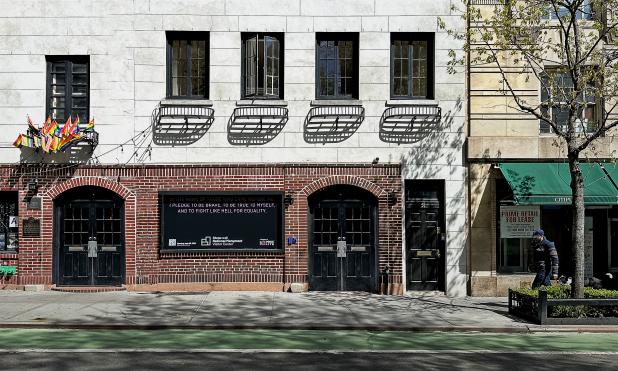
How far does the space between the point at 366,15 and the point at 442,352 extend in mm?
10206

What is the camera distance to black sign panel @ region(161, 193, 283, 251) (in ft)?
60.4

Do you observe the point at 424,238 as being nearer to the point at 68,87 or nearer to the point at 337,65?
the point at 337,65

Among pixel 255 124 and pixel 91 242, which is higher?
pixel 255 124

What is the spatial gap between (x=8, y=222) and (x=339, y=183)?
8.92 m

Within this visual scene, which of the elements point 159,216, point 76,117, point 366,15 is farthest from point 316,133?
point 76,117

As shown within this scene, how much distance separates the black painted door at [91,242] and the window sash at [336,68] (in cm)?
644

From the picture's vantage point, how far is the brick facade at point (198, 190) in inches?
720

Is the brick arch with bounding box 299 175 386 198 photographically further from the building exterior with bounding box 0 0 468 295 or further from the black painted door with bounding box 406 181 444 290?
the black painted door with bounding box 406 181 444 290

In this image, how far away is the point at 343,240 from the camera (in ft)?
61.2

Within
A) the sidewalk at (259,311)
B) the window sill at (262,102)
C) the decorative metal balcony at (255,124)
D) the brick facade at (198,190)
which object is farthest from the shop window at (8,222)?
the window sill at (262,102)

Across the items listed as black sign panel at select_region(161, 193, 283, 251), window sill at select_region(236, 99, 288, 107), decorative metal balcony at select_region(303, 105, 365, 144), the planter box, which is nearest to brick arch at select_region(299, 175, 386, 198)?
black sign panel at select_region(161, 193, 283, 251)

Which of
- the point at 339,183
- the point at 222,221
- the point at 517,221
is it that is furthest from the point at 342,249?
the point at 517,221

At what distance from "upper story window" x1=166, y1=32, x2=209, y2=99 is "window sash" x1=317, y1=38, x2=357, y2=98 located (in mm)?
3117

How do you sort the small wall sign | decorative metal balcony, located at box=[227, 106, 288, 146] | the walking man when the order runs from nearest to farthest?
the walking man
the small wall sign
decorative metal balcony, located at box=[227, 106, 288, 146]
